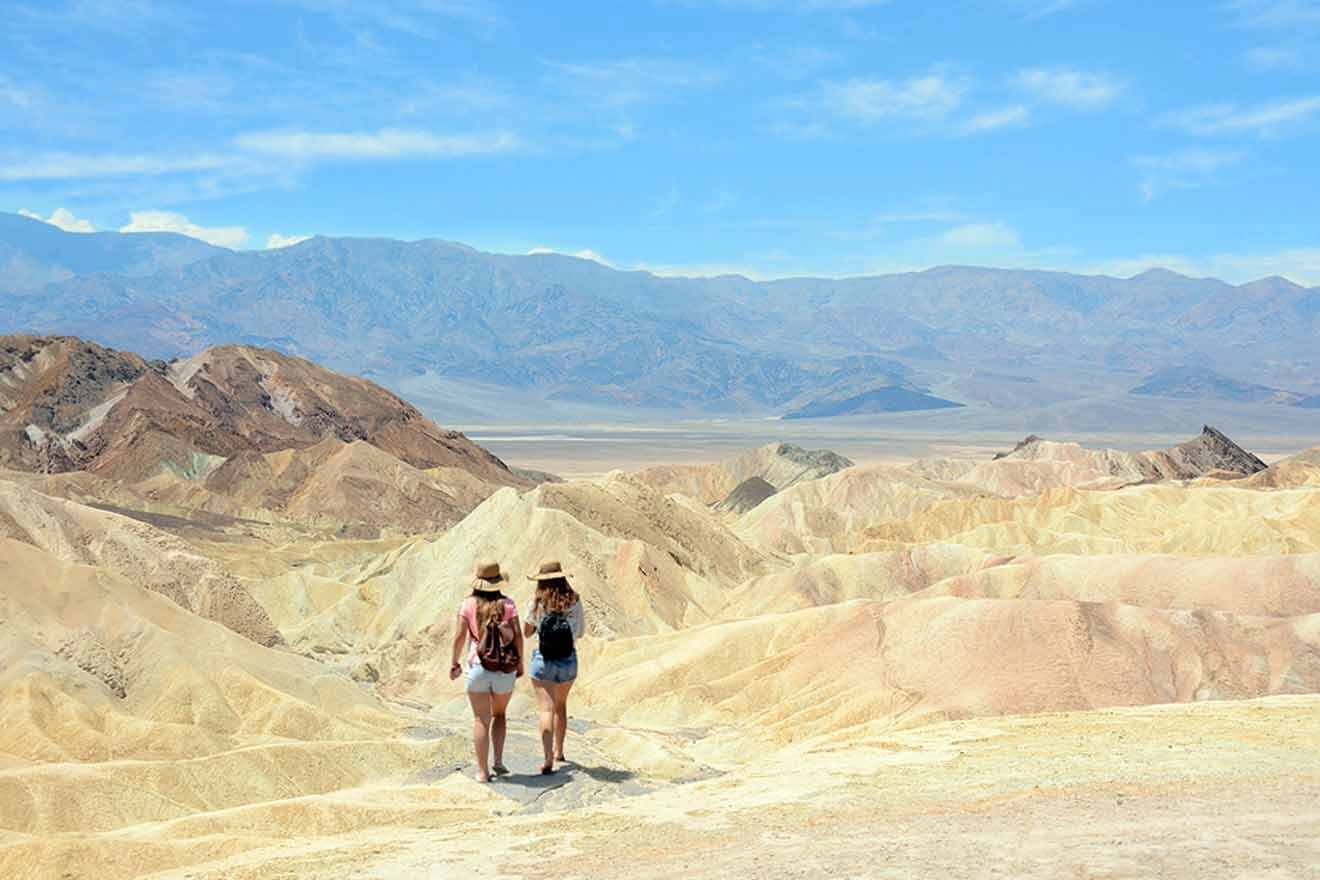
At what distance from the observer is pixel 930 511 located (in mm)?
86812

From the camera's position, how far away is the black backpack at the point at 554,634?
13.6 meters

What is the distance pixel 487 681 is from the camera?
531 inches

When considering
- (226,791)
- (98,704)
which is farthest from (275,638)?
(226,791)

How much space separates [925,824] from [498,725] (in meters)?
4.82

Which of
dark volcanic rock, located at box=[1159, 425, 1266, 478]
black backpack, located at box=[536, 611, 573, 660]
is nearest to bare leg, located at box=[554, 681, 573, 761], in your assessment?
black backpack, located at box=[536, 611, 573, 660]

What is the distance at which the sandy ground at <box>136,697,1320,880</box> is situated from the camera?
33.6 feet

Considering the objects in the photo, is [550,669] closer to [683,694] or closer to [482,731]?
[482,731]

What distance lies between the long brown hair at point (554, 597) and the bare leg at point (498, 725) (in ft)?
3.13

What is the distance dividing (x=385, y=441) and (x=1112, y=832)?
123995mm

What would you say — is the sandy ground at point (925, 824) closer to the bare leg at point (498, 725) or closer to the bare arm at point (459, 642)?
the bare leg at point (498, 725)

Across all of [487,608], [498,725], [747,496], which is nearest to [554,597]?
[487,608]

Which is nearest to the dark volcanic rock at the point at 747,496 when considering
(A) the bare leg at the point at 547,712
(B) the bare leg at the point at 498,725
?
(B) the bare leg at the point at 498,725

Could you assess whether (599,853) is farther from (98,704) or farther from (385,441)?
(385,441)

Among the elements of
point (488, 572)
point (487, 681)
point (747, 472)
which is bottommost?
point (747, 472)
